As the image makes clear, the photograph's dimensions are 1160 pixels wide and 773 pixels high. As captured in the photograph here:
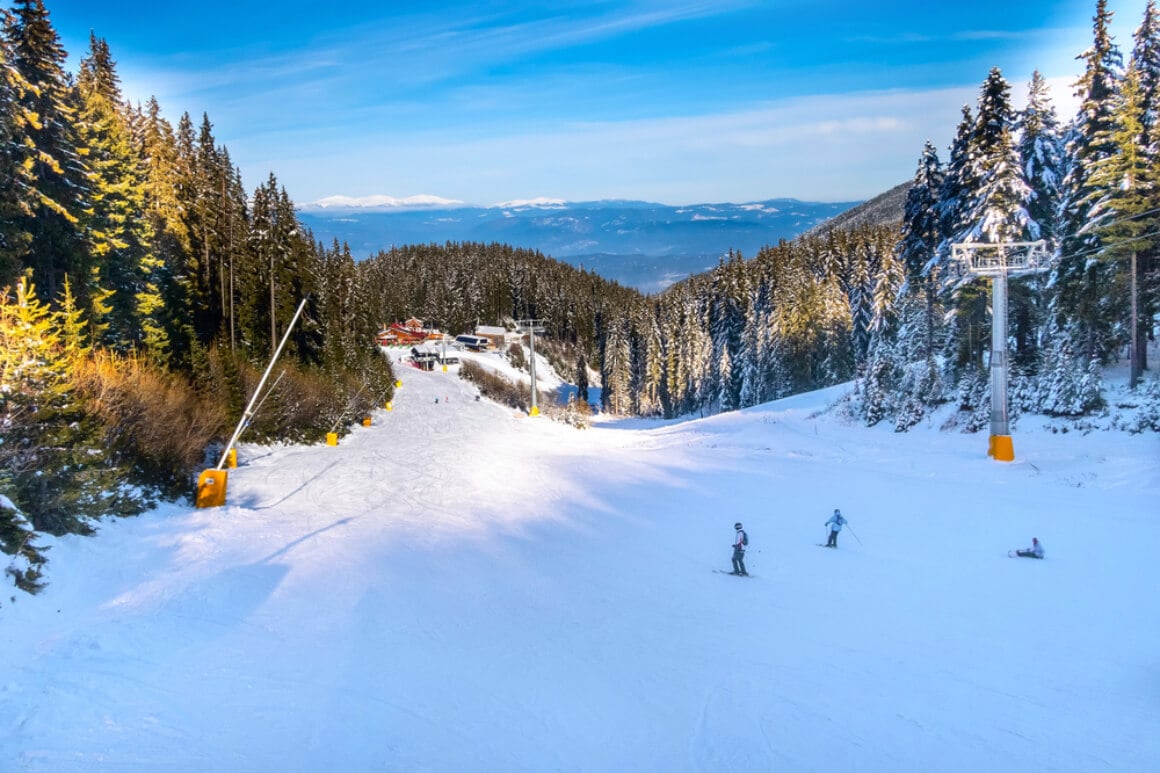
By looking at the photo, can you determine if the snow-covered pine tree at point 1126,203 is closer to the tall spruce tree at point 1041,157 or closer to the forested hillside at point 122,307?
the tall spruce tree at point 1041,157

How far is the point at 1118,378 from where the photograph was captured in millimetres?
27672

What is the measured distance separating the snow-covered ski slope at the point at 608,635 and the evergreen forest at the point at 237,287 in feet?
8.44

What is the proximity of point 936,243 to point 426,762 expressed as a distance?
38.1m

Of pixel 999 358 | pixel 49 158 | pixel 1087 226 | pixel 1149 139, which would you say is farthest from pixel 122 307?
pixel 1149 139

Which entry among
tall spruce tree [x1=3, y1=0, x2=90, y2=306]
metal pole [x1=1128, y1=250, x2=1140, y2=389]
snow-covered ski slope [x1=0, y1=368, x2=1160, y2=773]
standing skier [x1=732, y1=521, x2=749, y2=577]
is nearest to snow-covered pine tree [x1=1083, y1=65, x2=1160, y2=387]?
metal pole [x1=1128, y1=250, x2=1140, y2=389]

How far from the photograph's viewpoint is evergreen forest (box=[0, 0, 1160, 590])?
1502cm

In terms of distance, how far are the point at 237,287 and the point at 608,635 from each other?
3734cm

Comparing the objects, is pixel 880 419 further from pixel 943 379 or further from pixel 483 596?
pixel 483 596

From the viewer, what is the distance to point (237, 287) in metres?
41.3

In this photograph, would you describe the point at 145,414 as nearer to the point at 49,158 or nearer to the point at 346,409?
the point at 49,158

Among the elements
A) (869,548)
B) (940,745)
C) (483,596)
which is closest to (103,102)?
(483,596)

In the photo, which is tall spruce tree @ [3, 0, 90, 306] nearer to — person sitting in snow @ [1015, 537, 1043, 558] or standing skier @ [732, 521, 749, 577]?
standing skier @ [732, 521, 749, 577]

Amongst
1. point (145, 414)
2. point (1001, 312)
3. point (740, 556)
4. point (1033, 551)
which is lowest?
point (740, 556)

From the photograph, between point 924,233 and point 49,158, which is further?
point 924,233
